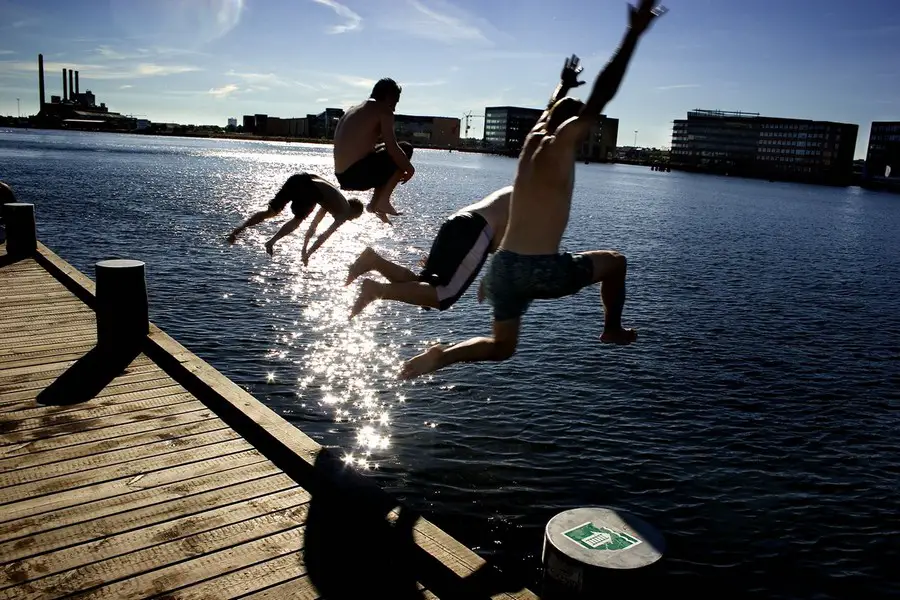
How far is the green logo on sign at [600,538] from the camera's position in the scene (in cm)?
514

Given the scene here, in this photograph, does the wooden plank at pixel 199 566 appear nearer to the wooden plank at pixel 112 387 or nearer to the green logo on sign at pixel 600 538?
the green logo on sign at pixel 600 538

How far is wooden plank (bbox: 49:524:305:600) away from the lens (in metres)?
5.20

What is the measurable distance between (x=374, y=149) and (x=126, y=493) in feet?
13.6

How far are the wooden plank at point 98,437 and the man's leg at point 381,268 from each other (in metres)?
3.10

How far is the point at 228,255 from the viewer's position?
30.9 m

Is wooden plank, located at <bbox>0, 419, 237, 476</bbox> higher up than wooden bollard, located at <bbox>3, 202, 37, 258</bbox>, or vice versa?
wooden bollard, located at <bbox>3, 202, 37, 258</bbox>

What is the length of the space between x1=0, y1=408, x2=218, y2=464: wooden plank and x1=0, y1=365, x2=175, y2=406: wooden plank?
3.77 ft

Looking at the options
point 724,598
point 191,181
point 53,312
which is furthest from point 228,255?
point 191,181

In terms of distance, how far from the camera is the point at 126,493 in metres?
6.57

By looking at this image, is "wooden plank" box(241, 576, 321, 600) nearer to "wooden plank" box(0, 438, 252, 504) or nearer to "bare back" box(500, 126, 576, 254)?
"wooden plank" box(0, 438, 252, 504)

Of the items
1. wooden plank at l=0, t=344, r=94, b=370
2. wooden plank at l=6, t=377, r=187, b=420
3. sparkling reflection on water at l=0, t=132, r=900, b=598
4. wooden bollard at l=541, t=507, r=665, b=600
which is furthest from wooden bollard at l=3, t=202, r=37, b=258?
wooden bollard at l=541, t=507, r=665, b=600

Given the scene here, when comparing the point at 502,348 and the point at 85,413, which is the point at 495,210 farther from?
the point at 85,413

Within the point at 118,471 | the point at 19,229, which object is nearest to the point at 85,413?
the point at 118,471

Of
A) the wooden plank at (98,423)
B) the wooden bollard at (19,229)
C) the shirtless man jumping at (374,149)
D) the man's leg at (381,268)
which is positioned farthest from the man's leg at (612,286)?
the wooden bollard at (19,229)
